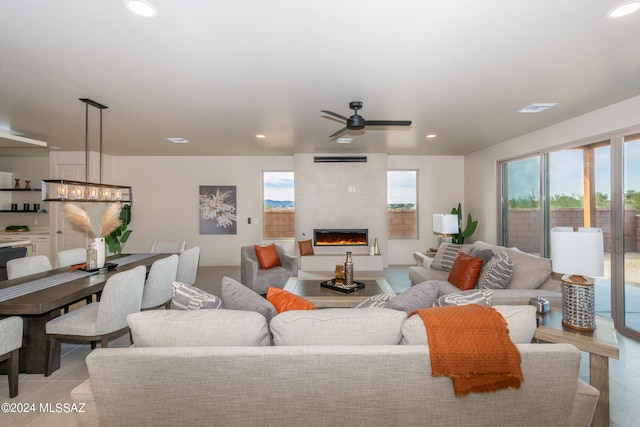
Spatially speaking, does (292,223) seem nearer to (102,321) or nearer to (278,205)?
(278,205)

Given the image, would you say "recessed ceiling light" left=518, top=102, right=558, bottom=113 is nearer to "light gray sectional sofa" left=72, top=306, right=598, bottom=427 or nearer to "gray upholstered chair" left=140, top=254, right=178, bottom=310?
"light gray sectional sofa" left=72, top=306, right=598, bottom=427

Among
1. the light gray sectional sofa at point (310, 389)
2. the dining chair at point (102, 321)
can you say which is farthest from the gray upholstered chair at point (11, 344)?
the light gray sectional sofa at point (310, 389)

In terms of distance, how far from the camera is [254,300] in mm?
1860

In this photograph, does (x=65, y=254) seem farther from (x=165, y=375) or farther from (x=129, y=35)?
(x=165, y=375)

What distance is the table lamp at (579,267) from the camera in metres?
1.81

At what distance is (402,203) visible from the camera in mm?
7277

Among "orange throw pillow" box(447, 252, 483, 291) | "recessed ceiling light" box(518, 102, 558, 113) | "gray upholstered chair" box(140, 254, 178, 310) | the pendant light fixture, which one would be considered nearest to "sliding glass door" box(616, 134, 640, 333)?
"recessed ceiling light" box(518, 102, 558, 113)

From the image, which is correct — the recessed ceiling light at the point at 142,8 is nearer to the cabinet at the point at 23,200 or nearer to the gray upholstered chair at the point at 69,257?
the gray upholstered chair at the point at 69,257

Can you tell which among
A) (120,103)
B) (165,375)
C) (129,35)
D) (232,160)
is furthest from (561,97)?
(232,160)

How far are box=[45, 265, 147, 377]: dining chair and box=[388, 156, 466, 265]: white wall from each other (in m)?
5.65

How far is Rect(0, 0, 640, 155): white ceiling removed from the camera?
1883 mm

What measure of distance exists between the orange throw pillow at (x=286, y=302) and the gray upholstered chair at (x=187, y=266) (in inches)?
93.3

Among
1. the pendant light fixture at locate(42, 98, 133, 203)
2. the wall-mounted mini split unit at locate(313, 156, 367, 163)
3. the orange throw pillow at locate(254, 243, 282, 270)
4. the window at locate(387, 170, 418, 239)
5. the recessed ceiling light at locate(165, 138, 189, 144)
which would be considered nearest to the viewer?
the pendant light fixture at locate(42, 98, 133, 203)

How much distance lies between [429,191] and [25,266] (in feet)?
22.8
